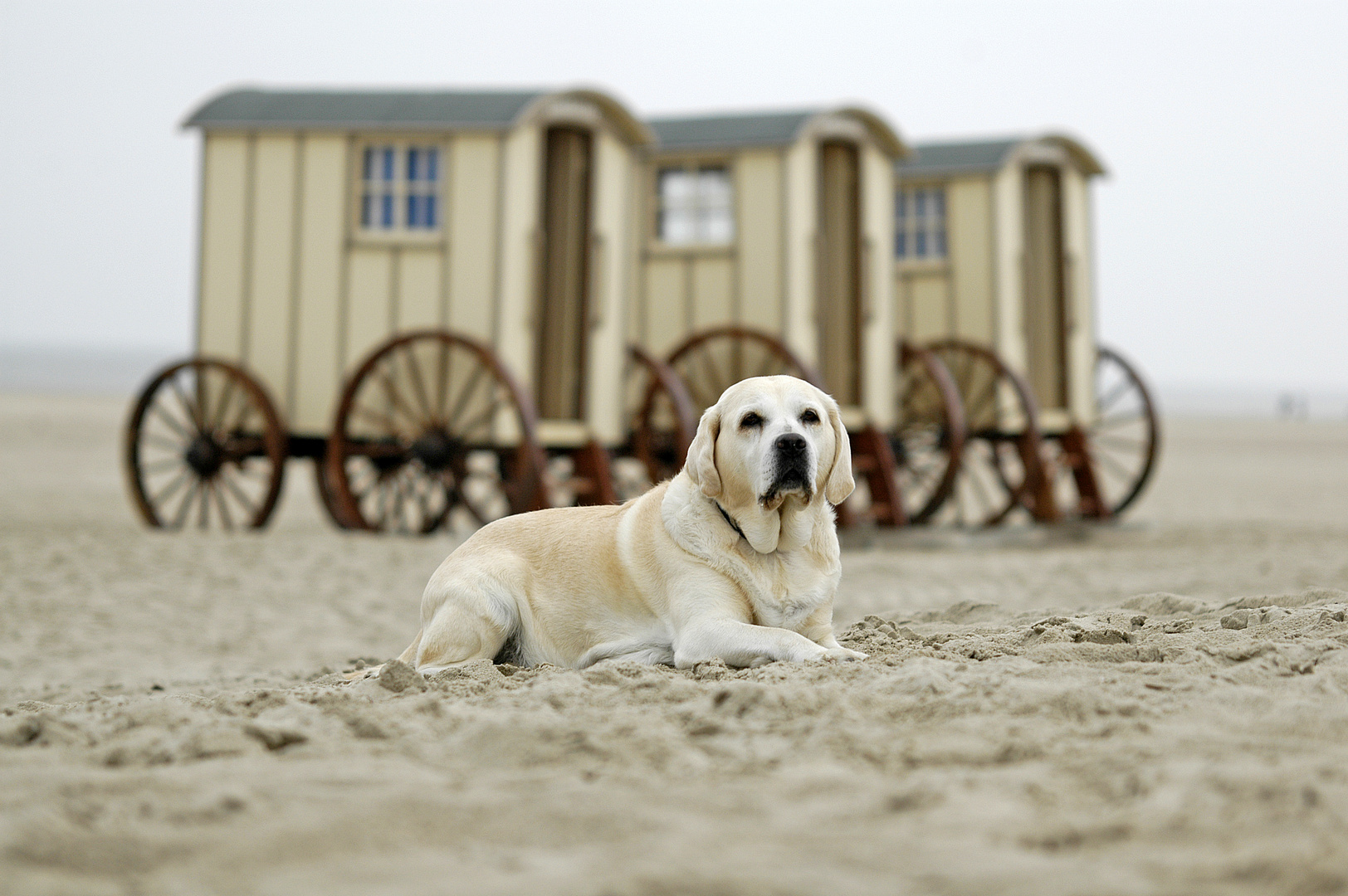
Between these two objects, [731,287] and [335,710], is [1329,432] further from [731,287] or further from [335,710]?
[335,710]

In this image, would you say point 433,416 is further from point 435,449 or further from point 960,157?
point 960,157

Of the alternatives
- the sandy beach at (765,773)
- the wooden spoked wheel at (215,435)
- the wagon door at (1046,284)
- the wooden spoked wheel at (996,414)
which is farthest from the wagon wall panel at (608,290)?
the sandy beach at (765,773)

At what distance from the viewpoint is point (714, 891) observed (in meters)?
1.70

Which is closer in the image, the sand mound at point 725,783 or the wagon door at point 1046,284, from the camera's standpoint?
the sand mound at point 725,783

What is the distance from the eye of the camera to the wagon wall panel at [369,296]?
34.9 feet

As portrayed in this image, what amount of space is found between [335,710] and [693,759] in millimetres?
1051

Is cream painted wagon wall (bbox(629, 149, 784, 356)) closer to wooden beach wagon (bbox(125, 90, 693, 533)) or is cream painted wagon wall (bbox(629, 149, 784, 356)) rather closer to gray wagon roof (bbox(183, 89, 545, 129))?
wooden beach wagon (bbox(125, 90, 693, 533))

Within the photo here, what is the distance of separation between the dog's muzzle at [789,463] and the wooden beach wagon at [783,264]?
24.6ft

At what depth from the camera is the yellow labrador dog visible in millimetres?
3701

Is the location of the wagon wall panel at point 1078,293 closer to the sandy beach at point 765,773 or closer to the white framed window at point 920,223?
the white framed window at point 920,223

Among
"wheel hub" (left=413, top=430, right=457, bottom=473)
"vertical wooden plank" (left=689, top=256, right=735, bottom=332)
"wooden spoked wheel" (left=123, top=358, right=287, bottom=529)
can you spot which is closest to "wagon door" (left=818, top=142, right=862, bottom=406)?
"vertical wooden plank" (left=689, top=256, right=735, bottom=332)

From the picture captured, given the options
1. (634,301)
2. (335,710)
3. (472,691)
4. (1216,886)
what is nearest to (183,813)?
(335,710)

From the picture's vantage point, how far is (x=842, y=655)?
3514 millimetres

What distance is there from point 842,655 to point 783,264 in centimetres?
884
